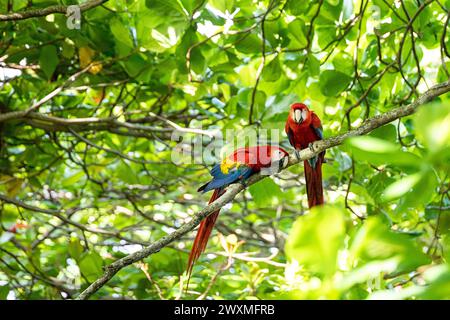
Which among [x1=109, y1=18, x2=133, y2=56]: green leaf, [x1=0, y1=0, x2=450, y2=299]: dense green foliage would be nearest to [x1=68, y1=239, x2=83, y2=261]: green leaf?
[x1=0, y1=0, x2=450, y2=299]: dense green foliage

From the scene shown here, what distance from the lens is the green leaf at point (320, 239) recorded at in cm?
64

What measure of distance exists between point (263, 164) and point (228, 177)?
0.17 meters

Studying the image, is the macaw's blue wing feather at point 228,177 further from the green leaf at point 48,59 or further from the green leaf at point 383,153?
the green leaf at point 383,153

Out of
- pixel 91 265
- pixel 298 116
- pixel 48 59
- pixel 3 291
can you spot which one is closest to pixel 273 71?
pixel 298 116

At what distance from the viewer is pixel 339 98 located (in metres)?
3.11

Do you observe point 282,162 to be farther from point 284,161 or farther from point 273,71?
point 273,71

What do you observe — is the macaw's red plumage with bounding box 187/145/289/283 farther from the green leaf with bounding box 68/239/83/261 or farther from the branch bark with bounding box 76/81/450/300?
the green leaf with bounding box 68/239/83/261

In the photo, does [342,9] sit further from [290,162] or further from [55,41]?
[55,41]

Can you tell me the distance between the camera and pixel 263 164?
8.11 ft

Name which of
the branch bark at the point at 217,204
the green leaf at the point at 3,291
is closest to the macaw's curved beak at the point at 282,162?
the branch bark at the point at 217,204

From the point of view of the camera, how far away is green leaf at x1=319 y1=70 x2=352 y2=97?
2.73 m
